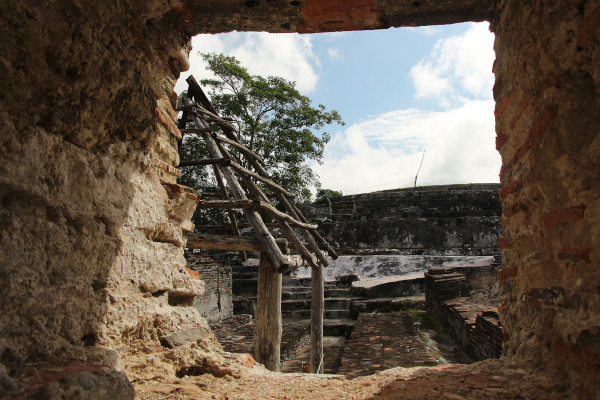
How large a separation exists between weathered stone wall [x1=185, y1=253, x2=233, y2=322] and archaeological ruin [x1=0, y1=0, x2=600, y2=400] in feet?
20.5

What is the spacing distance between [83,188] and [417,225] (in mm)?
13080

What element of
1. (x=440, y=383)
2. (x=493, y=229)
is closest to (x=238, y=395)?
(x=440, y=383)

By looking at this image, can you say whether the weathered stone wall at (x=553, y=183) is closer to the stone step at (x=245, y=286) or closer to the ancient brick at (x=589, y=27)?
the ancient brick at (x=589, y=27)

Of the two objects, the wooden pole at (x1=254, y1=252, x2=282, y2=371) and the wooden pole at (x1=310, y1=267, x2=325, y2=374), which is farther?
the wooden pole at (x1=310, y1=267, x2=325, y2=374)

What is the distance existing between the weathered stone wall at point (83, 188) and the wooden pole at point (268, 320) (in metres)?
2.97

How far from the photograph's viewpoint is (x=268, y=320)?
5203 mm

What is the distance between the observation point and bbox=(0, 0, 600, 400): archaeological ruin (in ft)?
4.27

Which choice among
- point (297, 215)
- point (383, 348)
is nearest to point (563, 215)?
point (383, 348)

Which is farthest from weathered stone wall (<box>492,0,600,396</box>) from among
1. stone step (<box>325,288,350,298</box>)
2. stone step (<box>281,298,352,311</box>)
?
stone step (<box>325,288,350,298</box>)

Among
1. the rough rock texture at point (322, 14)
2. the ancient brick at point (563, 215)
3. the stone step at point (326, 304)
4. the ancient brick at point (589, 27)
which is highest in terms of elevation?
the rough rock texture at point (322, 14)

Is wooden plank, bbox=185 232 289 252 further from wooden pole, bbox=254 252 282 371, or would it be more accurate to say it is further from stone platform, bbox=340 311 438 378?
stone platform, bbox=340 311 438 378

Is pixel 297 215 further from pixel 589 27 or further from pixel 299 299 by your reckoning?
pixel 589 27

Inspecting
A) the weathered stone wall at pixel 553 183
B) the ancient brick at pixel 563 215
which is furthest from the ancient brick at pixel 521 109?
the ancient brick at pixel 563 215

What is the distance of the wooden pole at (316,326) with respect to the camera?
5715 millimetres
